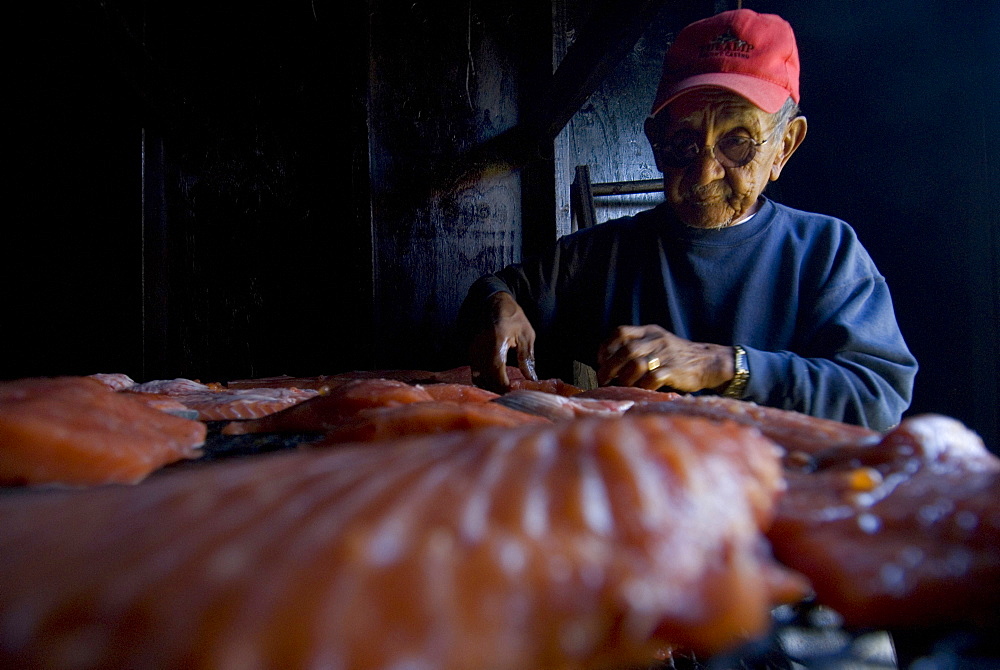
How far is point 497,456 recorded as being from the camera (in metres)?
0.65

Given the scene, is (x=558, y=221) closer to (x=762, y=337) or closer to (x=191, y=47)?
(x=762, y=337)

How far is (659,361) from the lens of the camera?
Answer: 221cm

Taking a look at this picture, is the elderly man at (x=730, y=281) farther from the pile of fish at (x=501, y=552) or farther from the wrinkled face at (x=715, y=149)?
the pile of fish at (x=501, y=552)

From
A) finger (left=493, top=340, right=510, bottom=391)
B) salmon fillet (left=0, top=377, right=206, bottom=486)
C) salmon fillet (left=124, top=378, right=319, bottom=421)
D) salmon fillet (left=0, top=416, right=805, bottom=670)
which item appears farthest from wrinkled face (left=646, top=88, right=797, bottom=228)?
salmon fillet (left=0, top=377, right=206, bottom=486)

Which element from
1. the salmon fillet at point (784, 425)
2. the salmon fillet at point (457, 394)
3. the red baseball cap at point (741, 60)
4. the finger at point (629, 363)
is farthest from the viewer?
the red baseball cap at point (741, 60)

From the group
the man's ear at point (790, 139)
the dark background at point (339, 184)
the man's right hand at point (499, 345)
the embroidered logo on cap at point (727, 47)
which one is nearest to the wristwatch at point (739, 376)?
the man's right hand at point (499, 345)

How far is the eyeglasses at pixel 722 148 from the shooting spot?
266 cm

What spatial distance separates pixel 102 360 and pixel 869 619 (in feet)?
18.0

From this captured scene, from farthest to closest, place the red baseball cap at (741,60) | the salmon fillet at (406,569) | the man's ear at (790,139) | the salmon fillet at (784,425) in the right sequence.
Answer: the man's ear at (790,139) < the red baseball cap at (741,60) < the salmon fillet at (784,425) < the salmon fillet at (406,569)

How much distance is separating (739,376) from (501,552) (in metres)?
2.06

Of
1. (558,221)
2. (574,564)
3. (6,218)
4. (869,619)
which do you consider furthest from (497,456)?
(6,218)

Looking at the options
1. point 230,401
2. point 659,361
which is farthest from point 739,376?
point 230,401

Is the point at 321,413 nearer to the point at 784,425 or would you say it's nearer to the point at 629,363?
the point at 784,425

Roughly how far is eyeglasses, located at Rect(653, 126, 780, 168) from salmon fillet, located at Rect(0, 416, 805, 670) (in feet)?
8.23
